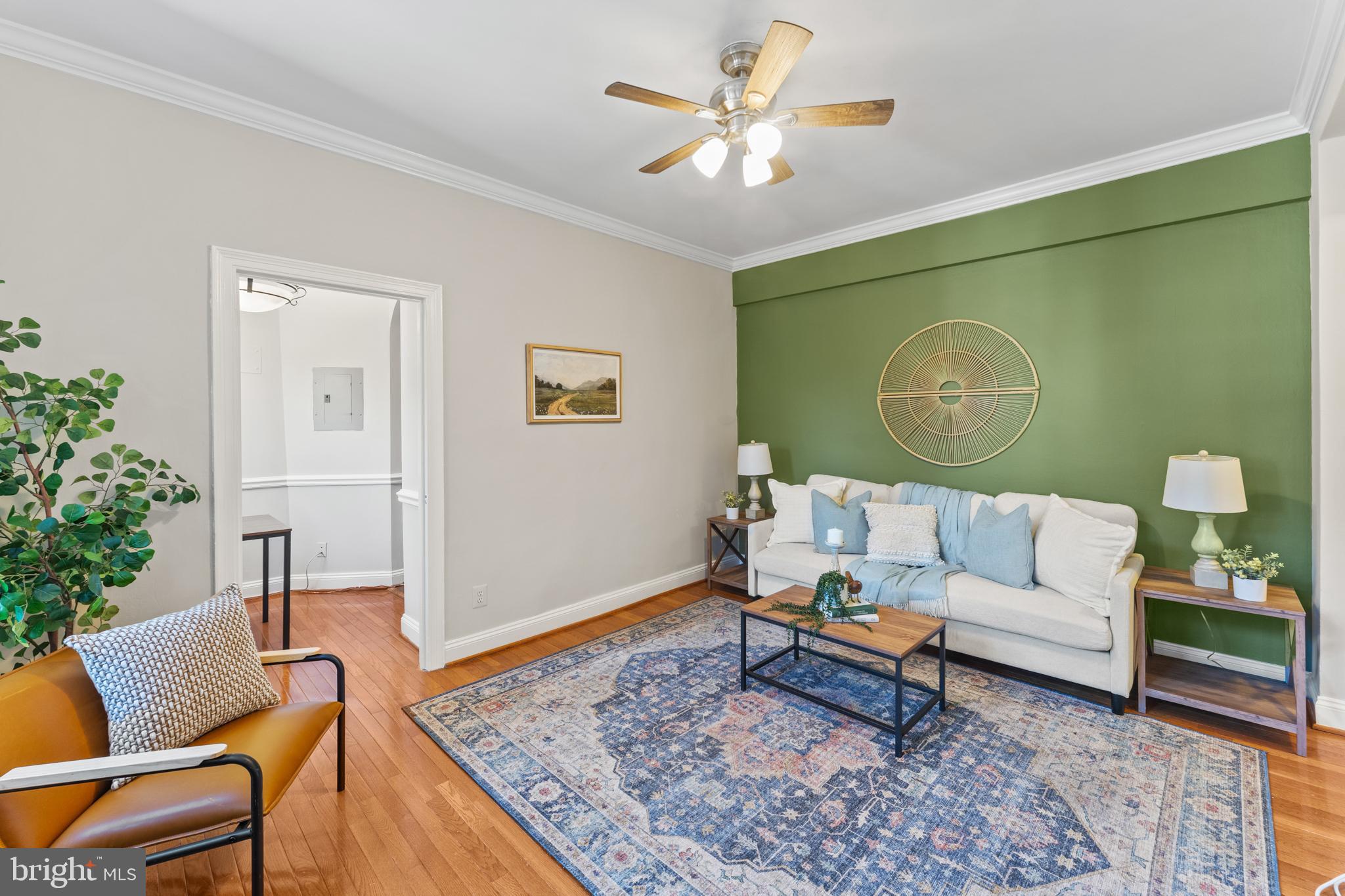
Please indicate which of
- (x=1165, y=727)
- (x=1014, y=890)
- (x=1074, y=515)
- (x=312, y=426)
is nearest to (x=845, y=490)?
(x=1074, y=515)

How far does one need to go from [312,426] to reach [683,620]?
3.40 meters

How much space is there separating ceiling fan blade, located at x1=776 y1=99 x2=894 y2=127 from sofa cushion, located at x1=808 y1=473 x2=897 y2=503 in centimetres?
243

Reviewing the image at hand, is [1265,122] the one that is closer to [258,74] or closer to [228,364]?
[258,74]

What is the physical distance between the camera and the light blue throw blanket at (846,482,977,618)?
3.11m

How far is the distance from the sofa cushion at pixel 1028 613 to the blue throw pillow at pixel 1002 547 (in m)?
0.05

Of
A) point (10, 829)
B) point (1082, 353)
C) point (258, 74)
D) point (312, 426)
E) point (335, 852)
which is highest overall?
point (258, 74)

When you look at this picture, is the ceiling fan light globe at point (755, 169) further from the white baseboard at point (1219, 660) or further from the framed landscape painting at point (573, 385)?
the white baseboard at point (1219, 660)

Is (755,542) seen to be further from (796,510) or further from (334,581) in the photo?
(334,581)

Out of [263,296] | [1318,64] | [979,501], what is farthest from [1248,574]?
[263,296]

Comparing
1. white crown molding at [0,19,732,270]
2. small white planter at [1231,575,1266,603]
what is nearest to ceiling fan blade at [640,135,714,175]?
white crown molding at [0,19,732,270]

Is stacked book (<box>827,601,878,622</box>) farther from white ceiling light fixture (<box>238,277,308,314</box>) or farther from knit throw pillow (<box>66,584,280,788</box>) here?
white ceiling light fixture (<box>238,277,308,314</box>)

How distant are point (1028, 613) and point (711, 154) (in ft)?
8.48

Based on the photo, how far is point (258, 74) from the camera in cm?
228

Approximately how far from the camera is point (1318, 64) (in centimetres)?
221
